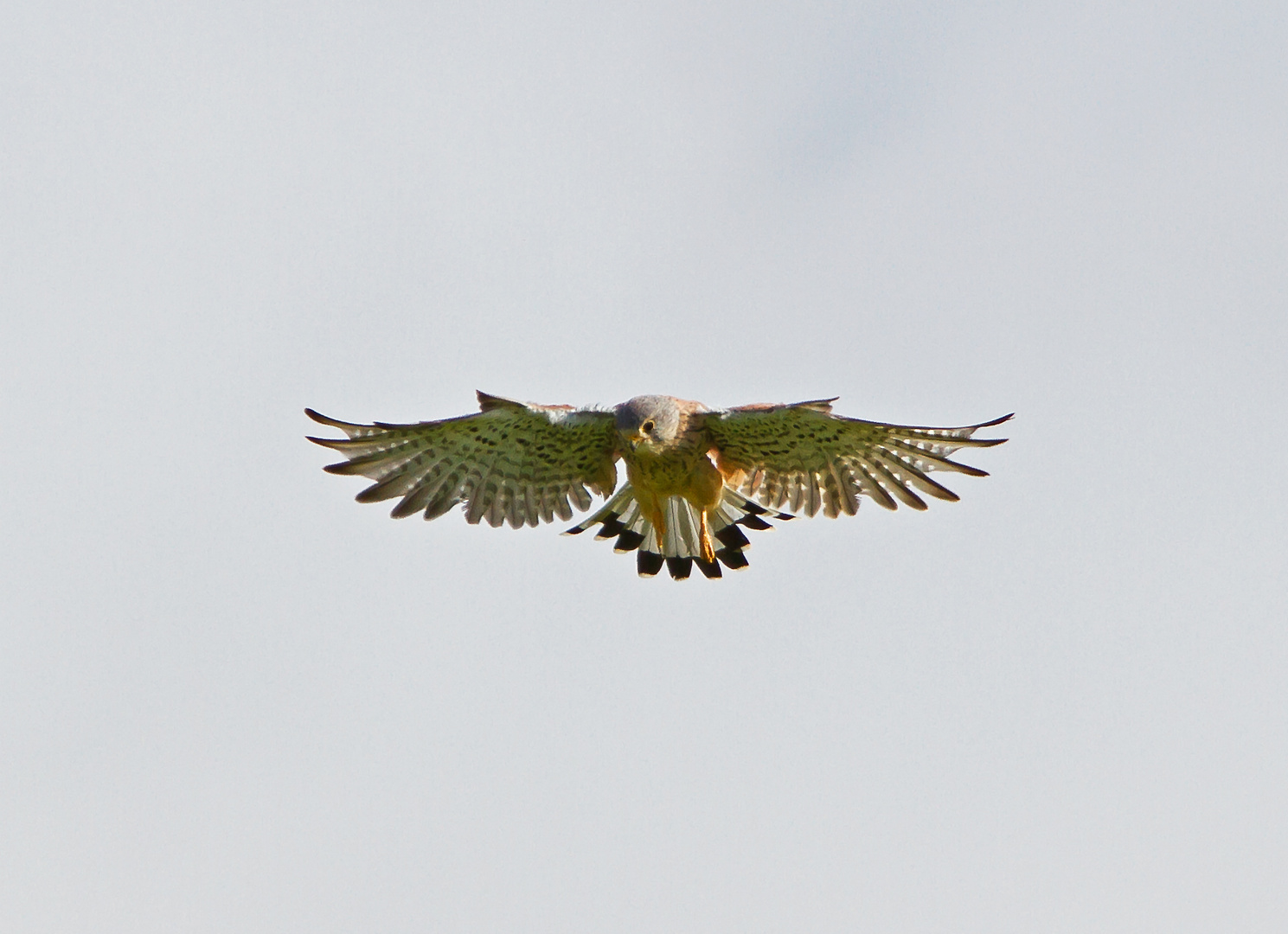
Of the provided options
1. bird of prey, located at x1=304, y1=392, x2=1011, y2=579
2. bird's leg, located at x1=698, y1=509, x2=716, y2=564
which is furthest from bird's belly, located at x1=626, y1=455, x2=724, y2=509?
bird's leg, located at x1=698, y1=509, x2=716, y2=564

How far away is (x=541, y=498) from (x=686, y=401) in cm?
146

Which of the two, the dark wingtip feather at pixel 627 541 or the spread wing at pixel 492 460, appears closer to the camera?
the spread wing at pixel 492 460

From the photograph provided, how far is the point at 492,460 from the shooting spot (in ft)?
31.7

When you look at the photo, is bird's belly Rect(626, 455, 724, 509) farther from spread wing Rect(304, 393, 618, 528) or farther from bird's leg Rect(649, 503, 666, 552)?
spread wing Rect(304, 393, 618, 528)

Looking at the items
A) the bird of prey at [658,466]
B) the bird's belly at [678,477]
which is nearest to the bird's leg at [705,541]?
the bird of prey at [658,466]

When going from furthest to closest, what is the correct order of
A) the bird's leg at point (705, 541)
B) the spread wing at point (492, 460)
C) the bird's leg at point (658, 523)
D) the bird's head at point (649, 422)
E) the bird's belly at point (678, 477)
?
the bird's leg at point (705, 541)
the bird's leg at point (658, 523)
the bird's belly at point (678, 477)
the spread wing at point (492, 460)
the bird's head at point (649, 422)

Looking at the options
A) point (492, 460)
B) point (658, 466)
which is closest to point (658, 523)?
point (658, 466)

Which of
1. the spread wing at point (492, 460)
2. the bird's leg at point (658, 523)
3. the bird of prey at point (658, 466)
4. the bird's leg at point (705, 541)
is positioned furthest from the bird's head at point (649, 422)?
the bird's leg at point (705, 541)

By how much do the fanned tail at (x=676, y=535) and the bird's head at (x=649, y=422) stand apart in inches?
42.8

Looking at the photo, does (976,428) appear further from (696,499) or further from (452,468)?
(452,468)

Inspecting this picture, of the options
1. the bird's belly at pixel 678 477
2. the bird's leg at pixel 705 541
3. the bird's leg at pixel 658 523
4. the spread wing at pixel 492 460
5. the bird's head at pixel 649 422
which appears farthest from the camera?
the bird's leg at pixel 705 541

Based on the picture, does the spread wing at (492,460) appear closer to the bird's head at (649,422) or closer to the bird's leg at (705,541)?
the bird's head at (649,422)

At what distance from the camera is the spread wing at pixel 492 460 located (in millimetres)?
9133

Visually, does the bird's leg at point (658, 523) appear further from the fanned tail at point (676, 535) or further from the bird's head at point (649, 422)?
the bird's head at point (649, 422)
